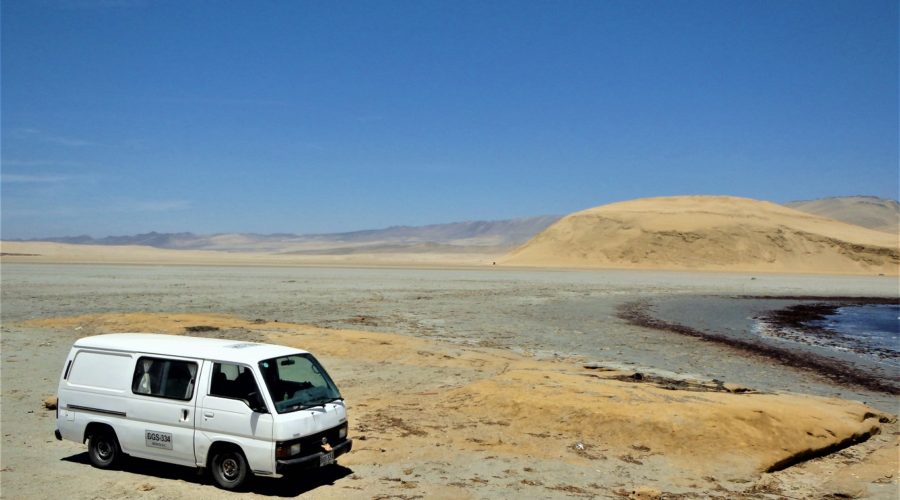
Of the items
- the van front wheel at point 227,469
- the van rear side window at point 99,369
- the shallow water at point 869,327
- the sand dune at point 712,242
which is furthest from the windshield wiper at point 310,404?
the sand dune at point 712,242

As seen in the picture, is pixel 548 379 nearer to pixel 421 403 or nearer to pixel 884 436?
pixel 421 403

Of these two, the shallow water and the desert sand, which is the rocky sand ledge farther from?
the desert sand

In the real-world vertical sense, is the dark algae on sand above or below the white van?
below

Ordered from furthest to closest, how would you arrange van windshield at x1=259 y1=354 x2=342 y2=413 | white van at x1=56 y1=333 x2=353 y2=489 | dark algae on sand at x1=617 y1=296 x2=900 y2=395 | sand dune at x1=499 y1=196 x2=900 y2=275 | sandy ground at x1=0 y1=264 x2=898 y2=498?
sand dune at x1=499 y1=196 x2=900 y2=275 < dark algae on sand at x1=617 y1=296 x2=900 y2=395 < sandy ground at x1=0 y1=264 x2=898 y2=498 < van windshield at x1=259 y1=354 x2=342 y2=413 < white van at x1=56 y1=333 x2=353 y2=489

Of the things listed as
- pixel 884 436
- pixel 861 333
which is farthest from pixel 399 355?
pixel 861 333

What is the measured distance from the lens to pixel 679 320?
32094 mm

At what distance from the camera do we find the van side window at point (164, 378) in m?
9.11

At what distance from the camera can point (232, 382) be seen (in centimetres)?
906

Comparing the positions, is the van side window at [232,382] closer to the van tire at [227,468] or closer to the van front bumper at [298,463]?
the van tire at [227,468]

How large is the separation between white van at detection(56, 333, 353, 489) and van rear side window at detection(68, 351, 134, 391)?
0.04ft

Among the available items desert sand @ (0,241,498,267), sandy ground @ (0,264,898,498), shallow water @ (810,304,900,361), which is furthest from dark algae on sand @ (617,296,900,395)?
desert sand @ (0,241,498,267)

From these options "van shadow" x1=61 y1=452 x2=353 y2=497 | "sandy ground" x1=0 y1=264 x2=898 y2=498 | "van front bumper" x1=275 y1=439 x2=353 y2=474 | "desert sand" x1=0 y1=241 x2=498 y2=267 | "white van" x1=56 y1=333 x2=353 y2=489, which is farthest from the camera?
"desert sand" x1=0 y1=241 x2=498 y2=267

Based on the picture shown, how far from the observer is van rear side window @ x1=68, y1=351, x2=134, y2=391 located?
9.48m

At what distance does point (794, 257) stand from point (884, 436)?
88662 millimetres
